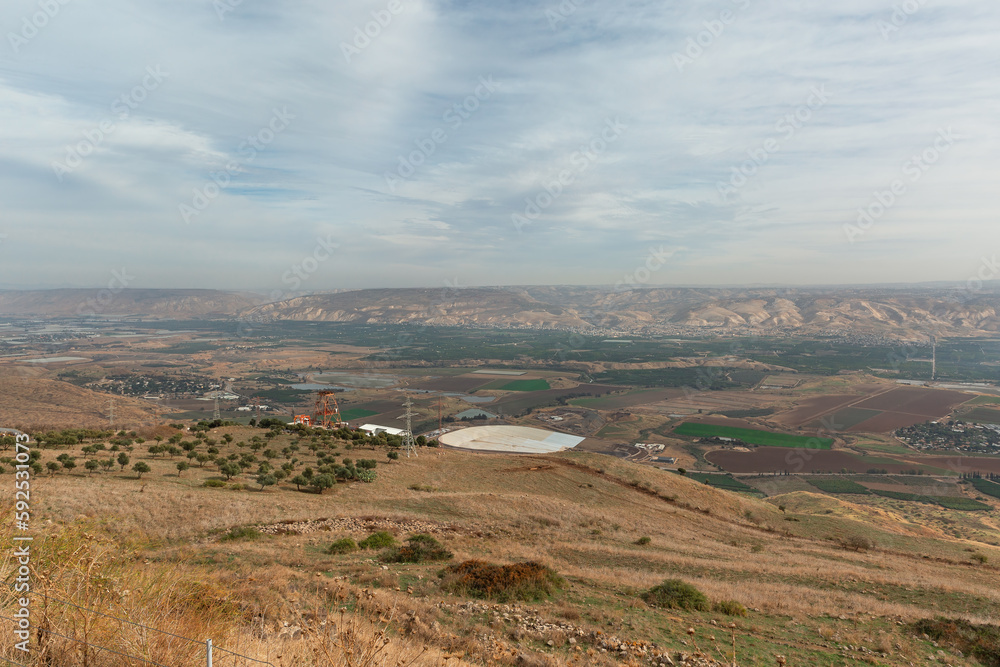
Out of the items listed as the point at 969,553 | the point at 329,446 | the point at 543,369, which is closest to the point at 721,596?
the point at 969,553

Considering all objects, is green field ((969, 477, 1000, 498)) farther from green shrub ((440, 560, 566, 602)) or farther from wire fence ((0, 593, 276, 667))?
wire fence ((0, 593, 276, 667))

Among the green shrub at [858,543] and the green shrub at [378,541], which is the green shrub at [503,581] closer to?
the green shrub at [378,541]

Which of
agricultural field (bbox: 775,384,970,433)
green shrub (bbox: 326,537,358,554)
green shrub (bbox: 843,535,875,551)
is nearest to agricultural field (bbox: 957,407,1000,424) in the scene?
agricultural field (bbox: 775,384,970,433)

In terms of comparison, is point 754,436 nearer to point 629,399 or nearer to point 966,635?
point 629,399

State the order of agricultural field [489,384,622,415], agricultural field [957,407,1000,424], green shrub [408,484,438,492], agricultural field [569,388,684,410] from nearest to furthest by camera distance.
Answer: green shrub [408,484,438,492], agricultural field [957,407,1000,424], agricultural field [489,384,622,415], agricultural field [569,388,684,410]

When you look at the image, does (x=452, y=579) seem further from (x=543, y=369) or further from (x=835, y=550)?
(x=543, y=369)

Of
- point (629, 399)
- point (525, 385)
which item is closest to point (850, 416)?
point (629, 399)

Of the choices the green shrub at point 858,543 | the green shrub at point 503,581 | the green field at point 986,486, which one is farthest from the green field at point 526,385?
the green shrub at point 503,581
